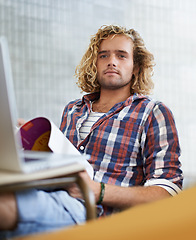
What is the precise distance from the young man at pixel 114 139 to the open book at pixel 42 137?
0.39 ft

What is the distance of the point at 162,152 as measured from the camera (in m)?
1.34

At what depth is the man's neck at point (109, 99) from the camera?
5.48 ft

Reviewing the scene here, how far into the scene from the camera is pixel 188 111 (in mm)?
16375

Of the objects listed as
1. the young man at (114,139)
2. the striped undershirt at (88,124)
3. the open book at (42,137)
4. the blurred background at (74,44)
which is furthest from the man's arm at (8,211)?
the blurred background at (74,44)

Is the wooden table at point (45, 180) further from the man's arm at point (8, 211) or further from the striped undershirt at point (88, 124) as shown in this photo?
the striped undershirt at point (88, 124)

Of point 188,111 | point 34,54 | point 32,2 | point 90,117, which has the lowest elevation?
point 188,111

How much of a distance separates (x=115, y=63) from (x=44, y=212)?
0.98 metres

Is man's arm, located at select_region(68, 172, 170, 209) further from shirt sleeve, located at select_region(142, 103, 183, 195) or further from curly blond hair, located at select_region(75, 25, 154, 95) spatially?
curly blond hair, located at select_region(75, 25, 154, 95)

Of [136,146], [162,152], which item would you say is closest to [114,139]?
[136,146]

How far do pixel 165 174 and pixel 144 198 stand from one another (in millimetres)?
145

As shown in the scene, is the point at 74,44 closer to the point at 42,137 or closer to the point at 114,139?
the point at 114,139

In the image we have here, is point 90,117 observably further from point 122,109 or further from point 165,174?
point 165,174

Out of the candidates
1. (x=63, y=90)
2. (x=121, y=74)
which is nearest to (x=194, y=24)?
(x=63, y=90)

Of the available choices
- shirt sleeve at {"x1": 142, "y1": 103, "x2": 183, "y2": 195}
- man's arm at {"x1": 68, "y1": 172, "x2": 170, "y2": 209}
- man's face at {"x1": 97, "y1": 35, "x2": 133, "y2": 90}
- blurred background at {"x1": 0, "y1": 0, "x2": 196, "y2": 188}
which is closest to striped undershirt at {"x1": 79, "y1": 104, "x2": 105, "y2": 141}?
man's face at {"x1": 97, "y1": 35, "x2": 133, "y2": 90}
